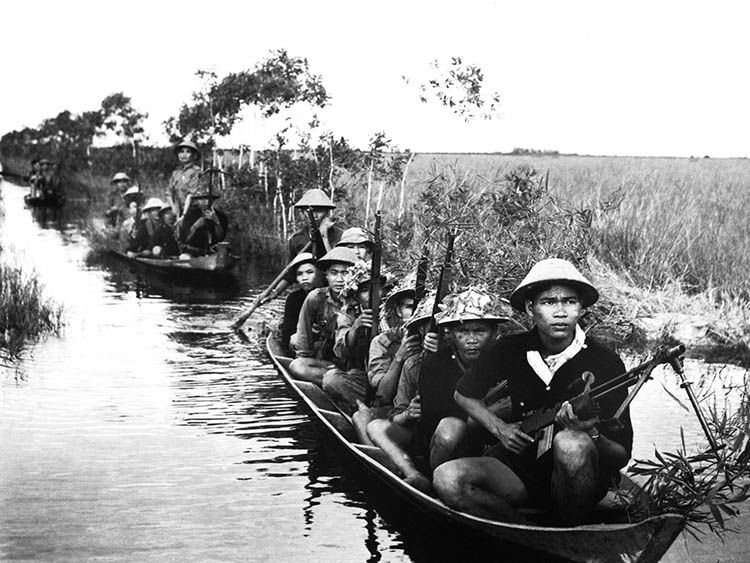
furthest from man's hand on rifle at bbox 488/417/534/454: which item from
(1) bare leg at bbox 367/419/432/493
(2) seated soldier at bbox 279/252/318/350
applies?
(2) seated soldier at bbox 279/252/318/350

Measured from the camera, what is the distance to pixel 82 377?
37.9ft

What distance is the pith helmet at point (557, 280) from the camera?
570 cm

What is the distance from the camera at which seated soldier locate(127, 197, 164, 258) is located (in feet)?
72.8

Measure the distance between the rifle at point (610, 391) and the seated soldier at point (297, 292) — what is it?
199 inches

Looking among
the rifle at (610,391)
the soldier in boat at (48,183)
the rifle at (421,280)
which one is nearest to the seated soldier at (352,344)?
the rifle at (421,280)

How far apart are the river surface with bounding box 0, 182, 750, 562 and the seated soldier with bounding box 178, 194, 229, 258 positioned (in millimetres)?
6416

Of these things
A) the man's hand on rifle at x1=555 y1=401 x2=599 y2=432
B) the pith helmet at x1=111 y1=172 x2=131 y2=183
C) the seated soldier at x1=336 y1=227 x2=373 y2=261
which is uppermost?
the pith helmet at x1=111 y1=172 x2=131 y2=183

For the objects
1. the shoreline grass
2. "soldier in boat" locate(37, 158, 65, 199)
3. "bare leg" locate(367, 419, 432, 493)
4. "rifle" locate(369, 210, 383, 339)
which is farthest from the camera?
"soldier in boat" locate(37, 158, 65, 199)

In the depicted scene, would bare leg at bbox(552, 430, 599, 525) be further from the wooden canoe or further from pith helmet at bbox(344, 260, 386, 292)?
the wooden canoe

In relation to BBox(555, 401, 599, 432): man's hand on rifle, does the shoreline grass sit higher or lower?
lower

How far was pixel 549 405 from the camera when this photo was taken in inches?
225

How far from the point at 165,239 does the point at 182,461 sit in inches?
547

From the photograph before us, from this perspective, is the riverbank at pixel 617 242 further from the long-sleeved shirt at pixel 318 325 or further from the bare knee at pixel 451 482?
the bare knee at pixel 451 482

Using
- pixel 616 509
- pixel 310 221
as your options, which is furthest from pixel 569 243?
pixel 310 221
